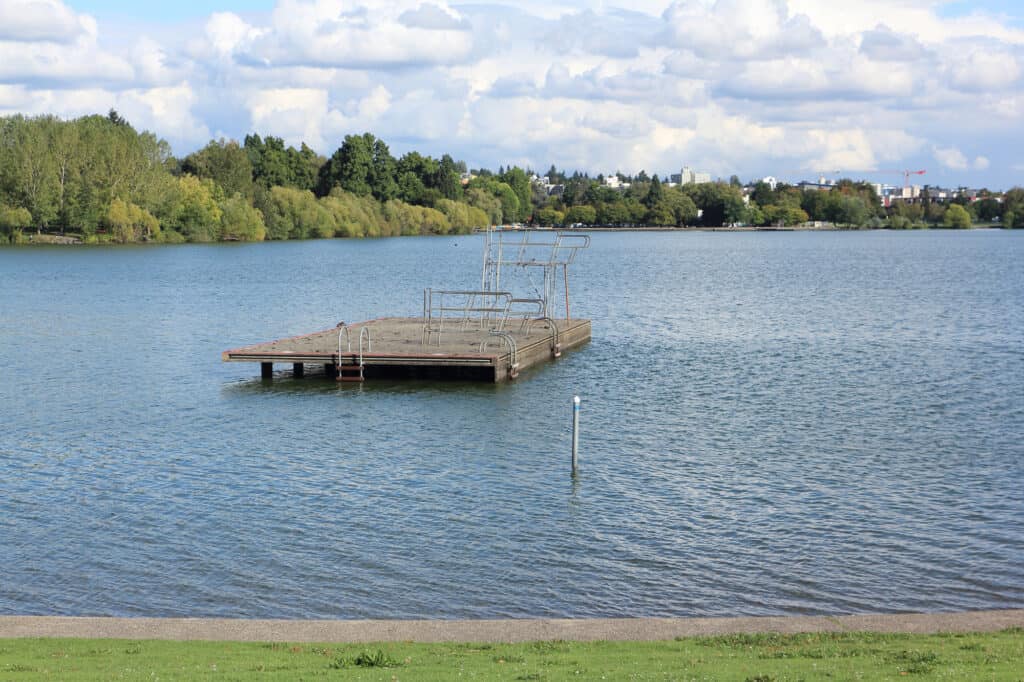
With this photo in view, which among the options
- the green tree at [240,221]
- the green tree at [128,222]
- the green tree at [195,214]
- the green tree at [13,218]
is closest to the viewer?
the green tree at [13,218]

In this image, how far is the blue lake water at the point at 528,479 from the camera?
57.8 feet

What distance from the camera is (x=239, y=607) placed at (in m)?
16.8

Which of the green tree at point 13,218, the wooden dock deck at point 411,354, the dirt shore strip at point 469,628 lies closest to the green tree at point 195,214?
the green tree at point 13,218

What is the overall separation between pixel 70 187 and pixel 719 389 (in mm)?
110331

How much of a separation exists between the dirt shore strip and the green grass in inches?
14.6

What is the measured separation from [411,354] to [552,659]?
26.1 m

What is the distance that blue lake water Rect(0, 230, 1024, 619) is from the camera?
1761 cm

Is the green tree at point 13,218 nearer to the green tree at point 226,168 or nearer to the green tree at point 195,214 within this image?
the green tree at point 195,214

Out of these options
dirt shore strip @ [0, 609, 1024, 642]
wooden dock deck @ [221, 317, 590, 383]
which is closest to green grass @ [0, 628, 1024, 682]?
dirt shore strip @ [0, 609, 1024, 642]

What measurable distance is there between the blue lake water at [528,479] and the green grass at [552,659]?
3.58 m

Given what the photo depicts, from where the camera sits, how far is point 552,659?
12117mm

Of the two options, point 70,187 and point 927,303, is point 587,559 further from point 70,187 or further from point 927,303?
point 70,187

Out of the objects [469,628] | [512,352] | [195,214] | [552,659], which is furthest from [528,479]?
[195,214]

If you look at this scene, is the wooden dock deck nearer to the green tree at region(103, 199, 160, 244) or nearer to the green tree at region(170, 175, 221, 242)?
the green tree at region(103, 199, 160, 244)
